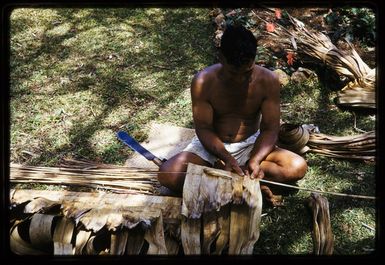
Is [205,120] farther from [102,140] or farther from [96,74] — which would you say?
[96,74]

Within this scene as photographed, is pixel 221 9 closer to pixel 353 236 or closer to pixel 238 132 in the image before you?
pixel 238 132

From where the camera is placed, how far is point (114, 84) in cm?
468

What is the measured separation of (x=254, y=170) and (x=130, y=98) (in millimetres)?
1890

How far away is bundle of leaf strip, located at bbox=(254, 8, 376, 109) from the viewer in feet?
13.5

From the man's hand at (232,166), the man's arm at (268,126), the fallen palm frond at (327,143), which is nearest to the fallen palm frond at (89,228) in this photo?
the man's hand at (232,166)

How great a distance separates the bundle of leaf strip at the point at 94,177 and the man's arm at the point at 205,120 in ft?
1.64

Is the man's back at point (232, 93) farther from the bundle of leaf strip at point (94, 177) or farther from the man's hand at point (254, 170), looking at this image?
the bundle of leaf strip at point (94, 177)

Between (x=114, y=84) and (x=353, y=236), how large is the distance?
2.78 metres

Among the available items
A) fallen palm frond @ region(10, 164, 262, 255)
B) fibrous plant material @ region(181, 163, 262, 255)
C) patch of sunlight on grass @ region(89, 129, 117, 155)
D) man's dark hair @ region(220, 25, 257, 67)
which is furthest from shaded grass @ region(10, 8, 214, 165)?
man's dark hair @ region(220, 25, 257, 67)

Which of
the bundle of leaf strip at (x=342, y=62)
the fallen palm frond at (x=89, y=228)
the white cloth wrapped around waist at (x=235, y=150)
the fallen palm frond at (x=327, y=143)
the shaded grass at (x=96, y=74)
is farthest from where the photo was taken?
the bundle of leaf strip at (x=342, y=62)

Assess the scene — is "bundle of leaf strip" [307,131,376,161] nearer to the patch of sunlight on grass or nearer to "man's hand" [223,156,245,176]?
"man's hand" [223,156,245,176]

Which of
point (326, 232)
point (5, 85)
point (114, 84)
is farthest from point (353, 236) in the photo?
point (114, 84)

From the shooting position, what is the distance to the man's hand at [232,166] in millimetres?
2986

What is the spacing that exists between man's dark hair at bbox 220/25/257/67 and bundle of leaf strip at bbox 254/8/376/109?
68.9 inches
